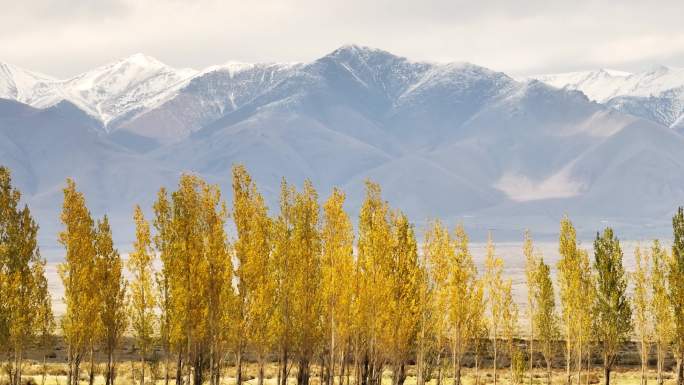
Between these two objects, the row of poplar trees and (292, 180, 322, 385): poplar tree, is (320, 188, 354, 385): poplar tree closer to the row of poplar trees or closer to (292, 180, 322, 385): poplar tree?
the row of poplar trees

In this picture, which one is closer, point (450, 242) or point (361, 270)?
point (361, 270)

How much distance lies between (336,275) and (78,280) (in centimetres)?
1433

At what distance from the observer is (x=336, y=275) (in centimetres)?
4684

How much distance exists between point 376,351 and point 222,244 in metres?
→ 9.91

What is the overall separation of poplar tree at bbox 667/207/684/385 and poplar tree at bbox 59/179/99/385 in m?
36.9

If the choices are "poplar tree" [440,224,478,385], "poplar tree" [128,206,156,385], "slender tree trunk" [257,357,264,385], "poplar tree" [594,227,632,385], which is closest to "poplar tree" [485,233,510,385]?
"poplar tree" [594,227,632,385]

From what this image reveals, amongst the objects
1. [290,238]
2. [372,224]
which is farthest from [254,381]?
[372,224]

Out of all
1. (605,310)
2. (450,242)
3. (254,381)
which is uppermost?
(450,242)

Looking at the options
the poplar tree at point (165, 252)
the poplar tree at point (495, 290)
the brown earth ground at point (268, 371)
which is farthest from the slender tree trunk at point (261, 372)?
the poplar tree at point (495, 290)

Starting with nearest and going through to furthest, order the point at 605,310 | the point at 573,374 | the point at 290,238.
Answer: the point at 290,238
the point at 605,310
the point at 573,374

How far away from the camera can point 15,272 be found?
47.7 meters

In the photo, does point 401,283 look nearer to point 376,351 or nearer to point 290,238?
point 376,351

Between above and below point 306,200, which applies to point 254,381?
below

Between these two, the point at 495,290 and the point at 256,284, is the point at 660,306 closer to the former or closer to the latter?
the point at 495,290
